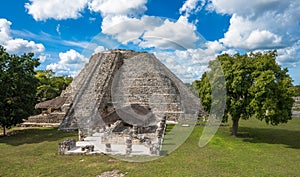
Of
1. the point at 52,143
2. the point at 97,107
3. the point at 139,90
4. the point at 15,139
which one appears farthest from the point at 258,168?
the point at 139,90

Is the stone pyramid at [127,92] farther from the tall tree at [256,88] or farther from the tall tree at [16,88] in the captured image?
the tall tree at [256,88]

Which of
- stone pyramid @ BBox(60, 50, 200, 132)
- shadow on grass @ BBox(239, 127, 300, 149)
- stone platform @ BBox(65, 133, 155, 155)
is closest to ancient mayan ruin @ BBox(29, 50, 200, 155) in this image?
stone pyramid @ BBox(60, 50, 200, 132)

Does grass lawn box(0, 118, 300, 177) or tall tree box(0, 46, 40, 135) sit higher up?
tall tree box(0, 46, 40, 135)

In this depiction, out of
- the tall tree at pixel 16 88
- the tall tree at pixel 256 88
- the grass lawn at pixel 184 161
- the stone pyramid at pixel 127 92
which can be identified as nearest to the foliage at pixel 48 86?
the stone pyramid at pixel 127 92

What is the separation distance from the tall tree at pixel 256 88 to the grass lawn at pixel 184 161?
207 cm

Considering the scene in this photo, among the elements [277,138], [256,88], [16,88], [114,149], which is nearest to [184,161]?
[114,149]

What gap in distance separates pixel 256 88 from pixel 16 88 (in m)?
17.8

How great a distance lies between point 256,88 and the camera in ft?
45.9

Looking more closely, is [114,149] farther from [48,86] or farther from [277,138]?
[48,86]

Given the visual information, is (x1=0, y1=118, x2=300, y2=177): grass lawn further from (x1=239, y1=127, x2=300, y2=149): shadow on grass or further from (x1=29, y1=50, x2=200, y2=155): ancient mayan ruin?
(x1=29, y1=50, x2=200, y2=155): ancient mayan ruin

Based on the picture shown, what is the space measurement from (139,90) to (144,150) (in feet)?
52.9

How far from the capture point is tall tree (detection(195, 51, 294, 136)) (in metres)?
13.6

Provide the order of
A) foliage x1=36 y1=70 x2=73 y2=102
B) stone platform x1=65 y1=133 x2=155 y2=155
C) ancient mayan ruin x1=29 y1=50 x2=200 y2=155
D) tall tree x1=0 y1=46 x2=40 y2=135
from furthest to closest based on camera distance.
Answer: foliage x1=36 y1=70 x2=73 y2=102
ancient mayan ruin x1=29 y1=50 x2=200 y2=155
tall tree x1=0 y1=46 x2=40 y2=135
stone platform x1=65 y1=133 x2=155 y2=155

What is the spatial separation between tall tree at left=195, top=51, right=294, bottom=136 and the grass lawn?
81.4 inches
